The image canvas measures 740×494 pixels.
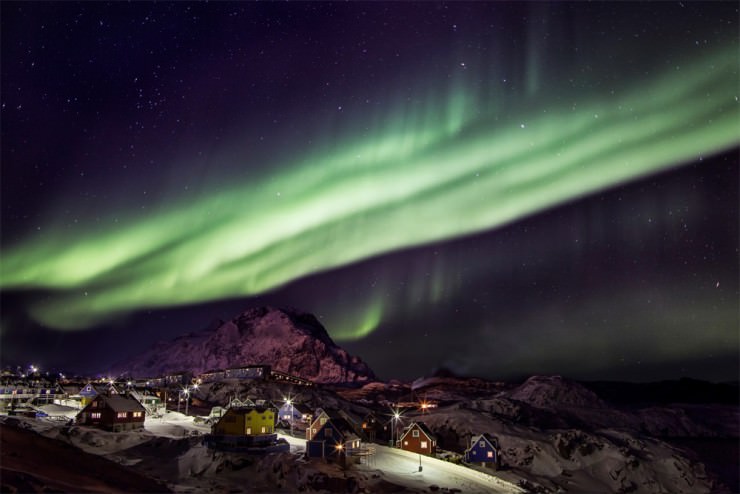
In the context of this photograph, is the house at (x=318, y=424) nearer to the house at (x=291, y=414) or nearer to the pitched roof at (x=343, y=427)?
the pitched roof at (x=343, y=427)

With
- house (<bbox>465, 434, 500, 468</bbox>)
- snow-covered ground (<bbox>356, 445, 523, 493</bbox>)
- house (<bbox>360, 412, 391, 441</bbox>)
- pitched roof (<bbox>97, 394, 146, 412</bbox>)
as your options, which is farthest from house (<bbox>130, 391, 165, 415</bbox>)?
house (<bbox>465, 434, 500, 468</bbox>)

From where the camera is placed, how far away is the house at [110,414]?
87500mm

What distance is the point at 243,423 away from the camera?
78750mm

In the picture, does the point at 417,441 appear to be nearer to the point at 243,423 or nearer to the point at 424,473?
the point at 424,473

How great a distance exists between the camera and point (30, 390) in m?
134

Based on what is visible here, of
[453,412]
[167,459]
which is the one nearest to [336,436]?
A: [167,459]

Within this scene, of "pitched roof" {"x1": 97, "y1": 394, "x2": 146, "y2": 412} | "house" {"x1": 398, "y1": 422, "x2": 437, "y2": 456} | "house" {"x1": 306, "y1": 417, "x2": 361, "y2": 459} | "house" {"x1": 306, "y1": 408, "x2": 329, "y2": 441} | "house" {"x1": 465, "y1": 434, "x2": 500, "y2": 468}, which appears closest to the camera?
"house" {"x1": 306, "y1": 417, "x2": 361, "y2": 459}

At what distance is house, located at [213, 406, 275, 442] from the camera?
78688 millimetres

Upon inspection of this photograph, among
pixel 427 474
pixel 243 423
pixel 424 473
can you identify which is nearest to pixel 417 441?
pixel 424 473

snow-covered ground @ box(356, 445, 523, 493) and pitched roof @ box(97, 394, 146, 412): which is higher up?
pitched roof @ box(97, 394, 146, 412)

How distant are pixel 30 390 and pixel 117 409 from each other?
6191 centimetres

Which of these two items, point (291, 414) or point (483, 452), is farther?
point (291, 414)

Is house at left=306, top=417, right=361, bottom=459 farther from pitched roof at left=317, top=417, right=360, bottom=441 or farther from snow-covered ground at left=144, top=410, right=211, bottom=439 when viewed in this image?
snow-covered ground at left=144, top=410, right=211, bottom=439

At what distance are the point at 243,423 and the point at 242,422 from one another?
8.0 inches
